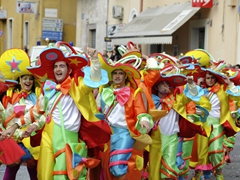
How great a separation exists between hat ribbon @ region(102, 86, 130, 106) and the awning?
1477 cm

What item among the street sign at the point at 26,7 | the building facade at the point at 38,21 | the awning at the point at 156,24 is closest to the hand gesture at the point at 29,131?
the awning at the point at 156,24

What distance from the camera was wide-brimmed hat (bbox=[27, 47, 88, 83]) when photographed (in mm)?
7578

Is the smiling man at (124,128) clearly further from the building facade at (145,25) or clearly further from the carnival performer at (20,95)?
the building facade at (145,25)

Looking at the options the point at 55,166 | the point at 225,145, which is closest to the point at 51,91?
the point at 55,166

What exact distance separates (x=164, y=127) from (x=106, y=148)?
107 centimetres

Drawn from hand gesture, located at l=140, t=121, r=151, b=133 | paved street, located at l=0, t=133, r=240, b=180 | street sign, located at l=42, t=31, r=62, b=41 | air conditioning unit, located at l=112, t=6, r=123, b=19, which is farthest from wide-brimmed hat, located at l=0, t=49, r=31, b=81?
street sign, located at l=42, t=31, r=62, b=41

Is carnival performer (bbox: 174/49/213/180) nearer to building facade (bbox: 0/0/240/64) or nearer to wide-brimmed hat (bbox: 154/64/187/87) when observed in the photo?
wide-brimmed hat (bbox: 154/64/187/87)

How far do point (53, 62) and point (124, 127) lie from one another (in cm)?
120

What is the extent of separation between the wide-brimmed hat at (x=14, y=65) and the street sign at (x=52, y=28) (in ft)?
82.4

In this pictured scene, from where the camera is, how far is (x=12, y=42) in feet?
156

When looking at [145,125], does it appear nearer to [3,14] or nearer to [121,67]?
[121,67]

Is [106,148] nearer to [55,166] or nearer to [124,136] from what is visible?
[124,136]

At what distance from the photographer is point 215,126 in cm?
1048

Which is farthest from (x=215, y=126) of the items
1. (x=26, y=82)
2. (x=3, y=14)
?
(x=3, y=14)
